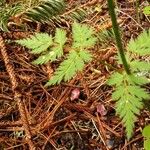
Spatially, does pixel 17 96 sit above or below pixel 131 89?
below

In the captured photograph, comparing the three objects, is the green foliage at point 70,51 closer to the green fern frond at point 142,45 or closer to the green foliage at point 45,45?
the green foliage at point 45,45

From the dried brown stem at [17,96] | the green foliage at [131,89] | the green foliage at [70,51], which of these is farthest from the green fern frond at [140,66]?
the dried brown stem at [17,96]

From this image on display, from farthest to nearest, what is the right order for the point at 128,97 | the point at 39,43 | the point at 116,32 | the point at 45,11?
the point at 45,11 < the point at 39,43 < the point at 128,97 < the point at 116,32

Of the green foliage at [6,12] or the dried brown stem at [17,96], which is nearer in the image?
the dried brown stem at [17,96]

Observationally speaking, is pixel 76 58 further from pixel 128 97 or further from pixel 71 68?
pixel 128 97

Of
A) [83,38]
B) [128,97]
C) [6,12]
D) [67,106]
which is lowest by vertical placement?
[67,106]

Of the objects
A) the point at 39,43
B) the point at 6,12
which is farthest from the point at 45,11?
the point at 39,43

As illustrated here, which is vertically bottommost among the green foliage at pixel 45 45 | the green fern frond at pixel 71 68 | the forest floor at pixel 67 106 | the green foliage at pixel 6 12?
the forest floor at pixel 67 106
